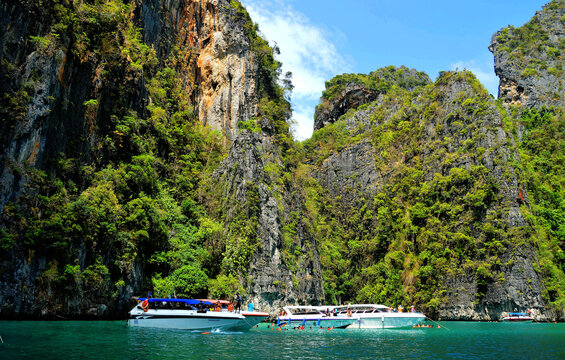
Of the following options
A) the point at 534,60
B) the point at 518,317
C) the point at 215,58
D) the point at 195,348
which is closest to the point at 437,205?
the point at 518,317

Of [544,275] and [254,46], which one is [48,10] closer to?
[254,46]

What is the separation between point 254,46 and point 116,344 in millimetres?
52053

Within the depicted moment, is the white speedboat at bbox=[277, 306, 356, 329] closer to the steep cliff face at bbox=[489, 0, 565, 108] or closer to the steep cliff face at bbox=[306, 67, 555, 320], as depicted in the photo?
the steep cliff face at bbox=[306, 67, 555, 320]

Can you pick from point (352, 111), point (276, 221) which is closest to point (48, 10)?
point (276, 221)

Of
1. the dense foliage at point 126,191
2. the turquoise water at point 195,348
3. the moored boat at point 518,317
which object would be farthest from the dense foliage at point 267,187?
the turquoise water at point 195,348

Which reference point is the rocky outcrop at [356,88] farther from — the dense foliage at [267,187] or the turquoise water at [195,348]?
the turquoise water at [195,348]

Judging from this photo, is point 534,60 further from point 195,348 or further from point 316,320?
point 195,348

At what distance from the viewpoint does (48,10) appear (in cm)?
3070

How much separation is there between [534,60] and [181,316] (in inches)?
3553

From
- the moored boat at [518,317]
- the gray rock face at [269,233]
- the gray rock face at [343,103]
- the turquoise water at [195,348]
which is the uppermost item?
the gray rock face at [343,103]

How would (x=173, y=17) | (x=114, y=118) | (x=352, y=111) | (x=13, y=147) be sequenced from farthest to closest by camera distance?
(x=352, y=111) → (x=173, y=17) → (x=114, y=118) → (x=13, y=147)

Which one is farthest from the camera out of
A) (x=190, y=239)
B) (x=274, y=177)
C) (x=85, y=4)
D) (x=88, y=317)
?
(x=274, y=177)

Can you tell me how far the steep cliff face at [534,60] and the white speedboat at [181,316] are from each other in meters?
80.5

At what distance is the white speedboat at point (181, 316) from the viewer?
28641 mm
